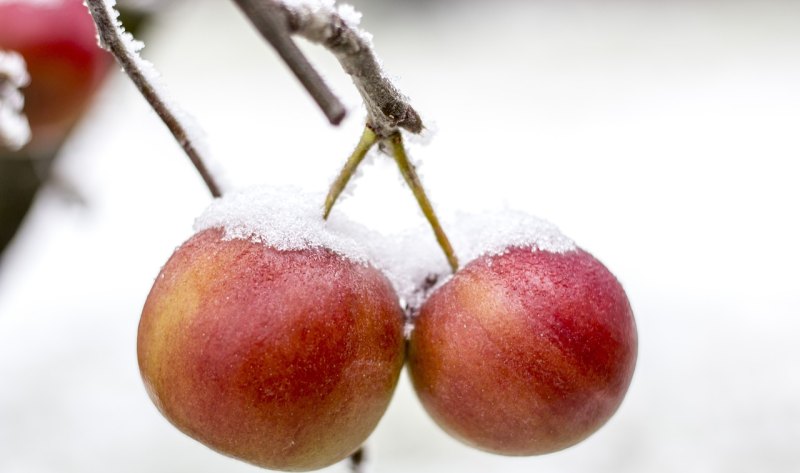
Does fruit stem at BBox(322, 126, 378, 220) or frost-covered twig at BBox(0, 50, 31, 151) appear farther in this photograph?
frost-covered twig at BBox(0, 50, 31, 151)

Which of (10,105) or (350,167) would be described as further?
(10,105)

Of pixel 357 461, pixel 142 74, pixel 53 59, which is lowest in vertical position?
pixel 357 461

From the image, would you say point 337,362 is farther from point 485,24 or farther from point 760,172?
point 485,24

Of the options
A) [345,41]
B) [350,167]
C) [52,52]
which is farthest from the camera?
[52,52]

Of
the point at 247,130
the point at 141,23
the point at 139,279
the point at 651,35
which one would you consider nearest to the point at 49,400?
the point at 139,279

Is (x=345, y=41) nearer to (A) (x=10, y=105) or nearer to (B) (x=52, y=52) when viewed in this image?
(A) (x=10, y=105)

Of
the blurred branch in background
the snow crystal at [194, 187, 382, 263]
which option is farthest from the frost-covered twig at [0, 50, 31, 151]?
the snow crystal at [194, 187, 382, 263]

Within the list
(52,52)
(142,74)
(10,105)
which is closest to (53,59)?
(52,52)

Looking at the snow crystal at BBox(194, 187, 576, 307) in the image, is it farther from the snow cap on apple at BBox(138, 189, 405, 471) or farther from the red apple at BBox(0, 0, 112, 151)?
the red apple at BBox(0, 0, 112, 151)
